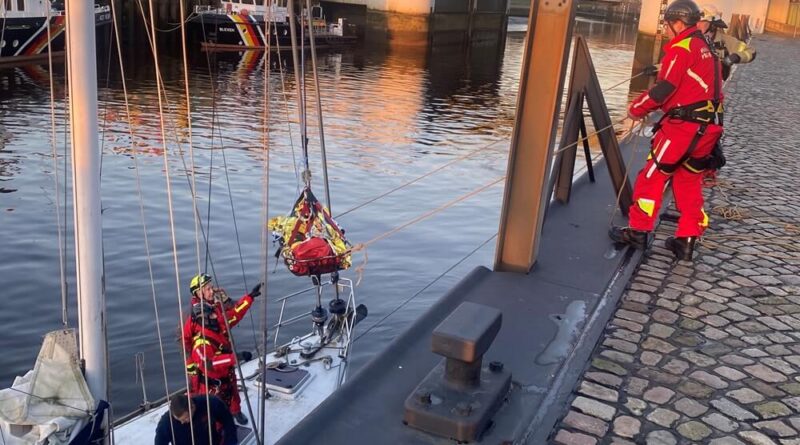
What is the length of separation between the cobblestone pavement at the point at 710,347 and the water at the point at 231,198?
80.4 inches

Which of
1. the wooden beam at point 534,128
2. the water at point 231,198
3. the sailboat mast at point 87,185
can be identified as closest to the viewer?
the sailboat mast at point 87,185

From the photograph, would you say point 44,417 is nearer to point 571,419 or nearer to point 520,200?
point 571,419

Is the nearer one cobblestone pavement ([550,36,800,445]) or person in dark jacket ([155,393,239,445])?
cobblestone pavement ([550,36,800,445])

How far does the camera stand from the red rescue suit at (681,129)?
585cm

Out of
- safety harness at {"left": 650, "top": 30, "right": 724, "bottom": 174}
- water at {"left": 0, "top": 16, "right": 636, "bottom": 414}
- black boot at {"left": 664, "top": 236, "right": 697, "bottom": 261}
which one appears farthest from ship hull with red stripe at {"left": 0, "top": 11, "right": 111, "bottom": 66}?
safety harness at {"left": 650, "top": 30, "right": 724, "bottom": 174}

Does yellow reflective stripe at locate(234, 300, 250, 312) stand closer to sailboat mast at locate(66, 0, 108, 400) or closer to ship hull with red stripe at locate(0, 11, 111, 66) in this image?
sailboat mast at locate(66, 0, 108, 400)

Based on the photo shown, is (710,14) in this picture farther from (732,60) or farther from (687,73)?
(732,60)

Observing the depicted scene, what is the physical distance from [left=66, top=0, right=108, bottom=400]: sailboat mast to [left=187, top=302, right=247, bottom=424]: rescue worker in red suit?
9.10 feet

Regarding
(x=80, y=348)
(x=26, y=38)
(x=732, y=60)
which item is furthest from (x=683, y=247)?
(x=26, y=38)

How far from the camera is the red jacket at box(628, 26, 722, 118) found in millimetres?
5809

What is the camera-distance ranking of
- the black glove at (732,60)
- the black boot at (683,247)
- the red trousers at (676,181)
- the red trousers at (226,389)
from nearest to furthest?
the red trousers at (676,181) < the black boot at (683,247) < the red trousers at (226,389) < the black glove at (732,60)

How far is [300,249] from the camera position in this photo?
6.17 meters

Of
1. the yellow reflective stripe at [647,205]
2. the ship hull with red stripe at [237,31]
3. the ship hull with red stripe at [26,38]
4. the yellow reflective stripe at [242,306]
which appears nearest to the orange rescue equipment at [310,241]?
the yellow reflective stripe at [242,306]

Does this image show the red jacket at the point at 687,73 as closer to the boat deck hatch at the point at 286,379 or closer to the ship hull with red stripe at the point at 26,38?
the boat deck hatch at the point at 286,379
